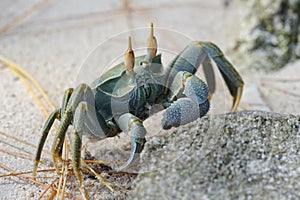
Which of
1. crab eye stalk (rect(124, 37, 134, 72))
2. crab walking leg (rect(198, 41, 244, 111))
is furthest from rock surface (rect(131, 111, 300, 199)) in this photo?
crab walking leg (rect(198, 41, 244, 111))

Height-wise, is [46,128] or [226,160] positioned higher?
[46,128]

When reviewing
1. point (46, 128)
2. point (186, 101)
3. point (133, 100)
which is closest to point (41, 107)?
point (46, 128)

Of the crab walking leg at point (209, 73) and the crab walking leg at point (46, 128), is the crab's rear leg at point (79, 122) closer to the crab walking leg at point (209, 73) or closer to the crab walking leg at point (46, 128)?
the crab walking leg at point (46, 128)

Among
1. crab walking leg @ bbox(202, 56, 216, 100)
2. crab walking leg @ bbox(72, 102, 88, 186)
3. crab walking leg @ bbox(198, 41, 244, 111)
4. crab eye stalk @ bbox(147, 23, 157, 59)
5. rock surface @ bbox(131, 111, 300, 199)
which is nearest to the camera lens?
rock surface @ bbox(131, 111, 300, 199)

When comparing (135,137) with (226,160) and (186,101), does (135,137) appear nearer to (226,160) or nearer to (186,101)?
(186,101)

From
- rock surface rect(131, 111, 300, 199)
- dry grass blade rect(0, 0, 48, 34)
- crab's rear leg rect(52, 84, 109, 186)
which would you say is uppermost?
dry grass blade rect(0, 0, 48, 34)

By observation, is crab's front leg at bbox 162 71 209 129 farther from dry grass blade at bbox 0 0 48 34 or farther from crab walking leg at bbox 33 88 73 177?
dry grass blade at bbox 0 0 48 34
